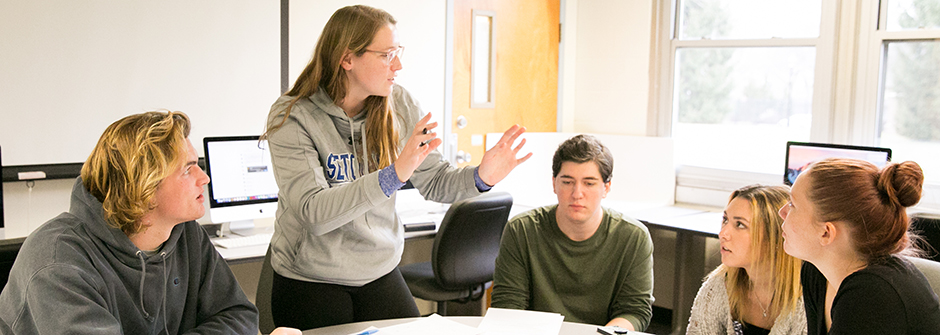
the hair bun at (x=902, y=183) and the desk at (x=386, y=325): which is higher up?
the hair bun at (x=902, y=183)

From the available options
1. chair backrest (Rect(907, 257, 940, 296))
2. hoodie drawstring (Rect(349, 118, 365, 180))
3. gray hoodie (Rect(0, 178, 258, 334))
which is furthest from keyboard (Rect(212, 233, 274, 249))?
chair backrest (Rect(907, 257, 940, 296))

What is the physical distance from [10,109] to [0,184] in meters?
0.36

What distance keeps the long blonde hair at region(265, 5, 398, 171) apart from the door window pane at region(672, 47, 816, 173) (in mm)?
2677

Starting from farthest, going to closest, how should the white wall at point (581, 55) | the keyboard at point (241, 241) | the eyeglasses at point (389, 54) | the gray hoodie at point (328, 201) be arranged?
the white wall at point (581, 55), the keyboard at point (241, 241), the eyeglasses at point (389, 54), the gray hoodie at point (328, 201)

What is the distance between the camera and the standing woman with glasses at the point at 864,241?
1300mm

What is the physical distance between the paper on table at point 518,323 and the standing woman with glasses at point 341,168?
0.93ft

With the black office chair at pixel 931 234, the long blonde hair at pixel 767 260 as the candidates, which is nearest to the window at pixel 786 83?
the black office chair at pixel 931 234

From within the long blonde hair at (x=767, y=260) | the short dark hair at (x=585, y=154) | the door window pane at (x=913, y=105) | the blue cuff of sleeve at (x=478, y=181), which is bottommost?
the long blonde hair at (x=767, y=260)

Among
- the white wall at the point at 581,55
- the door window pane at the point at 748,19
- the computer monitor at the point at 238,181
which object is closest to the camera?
the computer monitor at the point at 238,181

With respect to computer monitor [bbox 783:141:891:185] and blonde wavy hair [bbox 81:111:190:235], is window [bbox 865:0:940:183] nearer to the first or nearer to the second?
computer monitor [bbox 783:141:891:185]

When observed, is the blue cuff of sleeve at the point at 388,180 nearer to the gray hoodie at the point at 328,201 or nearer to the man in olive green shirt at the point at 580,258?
the gray hoodie at the point at 328,201

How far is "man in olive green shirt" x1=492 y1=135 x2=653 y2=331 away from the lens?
2.10 metres

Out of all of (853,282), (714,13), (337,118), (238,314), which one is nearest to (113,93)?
(337,118)

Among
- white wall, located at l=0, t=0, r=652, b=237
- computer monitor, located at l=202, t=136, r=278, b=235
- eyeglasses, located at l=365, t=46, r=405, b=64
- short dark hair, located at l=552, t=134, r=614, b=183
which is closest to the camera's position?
eyeglasses, located at l=365, t=46, r=405, b=64
